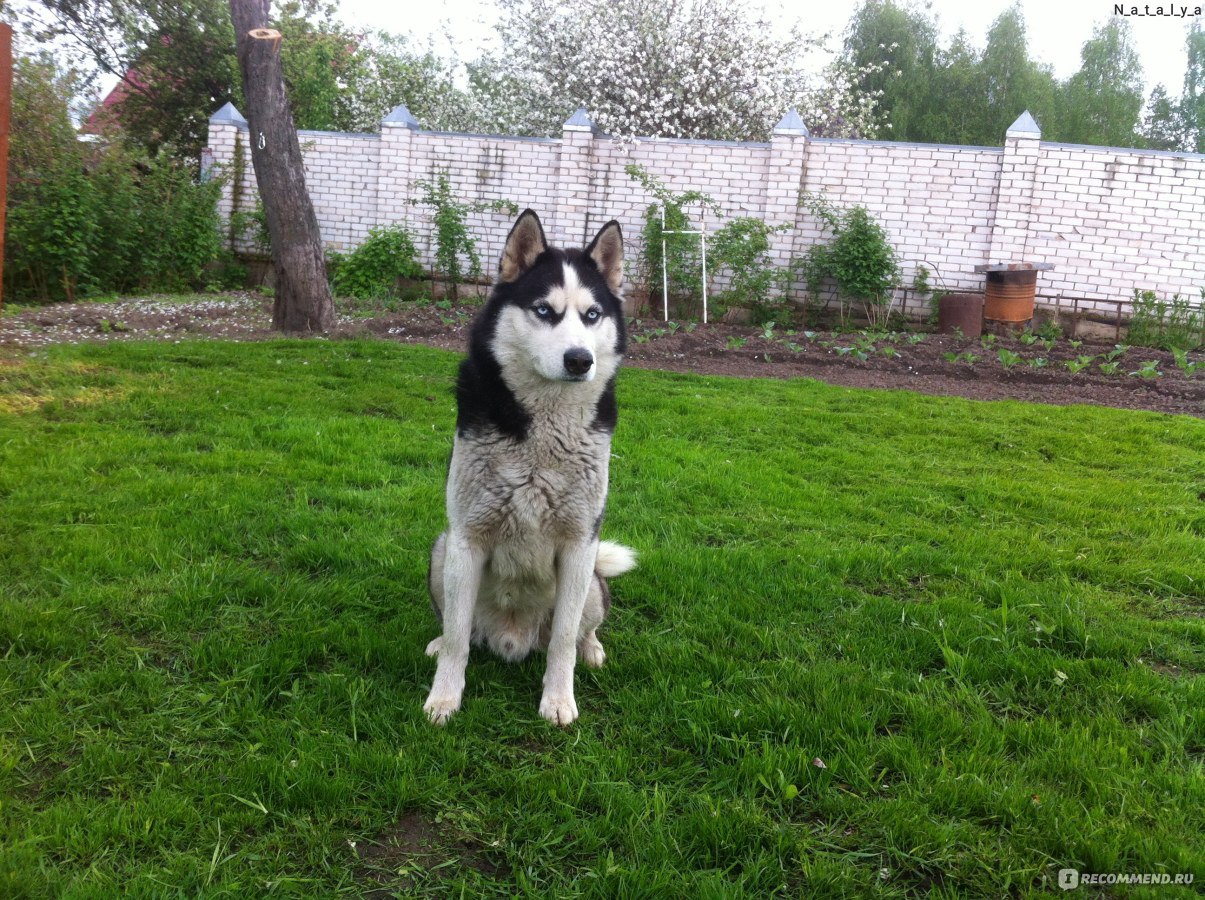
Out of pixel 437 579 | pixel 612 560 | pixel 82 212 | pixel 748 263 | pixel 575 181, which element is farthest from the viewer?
pixel 575 181

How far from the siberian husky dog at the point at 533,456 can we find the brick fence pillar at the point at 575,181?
9721mm

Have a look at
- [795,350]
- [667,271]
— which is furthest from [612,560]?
[667,271]

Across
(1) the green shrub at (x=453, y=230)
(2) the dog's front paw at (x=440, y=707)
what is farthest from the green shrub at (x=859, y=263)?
(2) the dog's front paw at (x=440, y=707)

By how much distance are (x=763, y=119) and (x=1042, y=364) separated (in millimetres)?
11563

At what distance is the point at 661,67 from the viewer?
1730 cm

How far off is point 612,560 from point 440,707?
36.2 inches

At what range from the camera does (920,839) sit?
189cm

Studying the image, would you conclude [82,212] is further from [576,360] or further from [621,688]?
[621,688]

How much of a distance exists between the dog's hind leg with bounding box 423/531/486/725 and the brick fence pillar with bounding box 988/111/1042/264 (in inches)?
441

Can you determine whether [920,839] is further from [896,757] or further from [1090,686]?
[1090,686]

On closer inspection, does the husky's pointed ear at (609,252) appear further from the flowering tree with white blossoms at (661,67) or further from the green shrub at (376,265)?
the flowering tree with white blossoms at (661,67)

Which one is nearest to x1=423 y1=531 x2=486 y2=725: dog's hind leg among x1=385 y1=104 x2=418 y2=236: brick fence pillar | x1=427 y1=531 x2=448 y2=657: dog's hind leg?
x1=427 y1=531 x2=448 y2=657: dog's hind leg

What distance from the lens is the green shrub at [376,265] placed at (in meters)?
11.5

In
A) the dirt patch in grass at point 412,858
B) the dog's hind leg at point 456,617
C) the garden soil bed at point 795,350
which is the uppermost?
the garden soil bed at point 795,350
